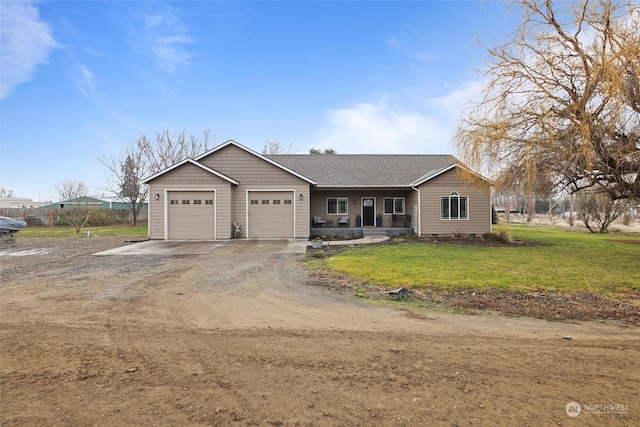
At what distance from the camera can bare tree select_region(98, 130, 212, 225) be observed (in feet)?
106

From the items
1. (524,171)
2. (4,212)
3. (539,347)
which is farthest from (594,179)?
(4,212)

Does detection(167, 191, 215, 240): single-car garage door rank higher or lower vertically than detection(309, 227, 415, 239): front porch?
higher

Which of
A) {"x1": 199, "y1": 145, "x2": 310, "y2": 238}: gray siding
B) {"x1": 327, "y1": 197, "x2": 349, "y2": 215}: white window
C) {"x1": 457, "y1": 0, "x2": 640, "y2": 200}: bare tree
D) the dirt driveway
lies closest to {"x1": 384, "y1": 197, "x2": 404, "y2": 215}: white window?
{"x1": 327, "y1": 197, "x2": 349, "y2": 215}: white window

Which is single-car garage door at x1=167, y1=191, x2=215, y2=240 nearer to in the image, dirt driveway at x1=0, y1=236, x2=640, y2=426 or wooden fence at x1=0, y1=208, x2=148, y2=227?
dirt driveway at x1=0, y1=236, x2=640, y2=426

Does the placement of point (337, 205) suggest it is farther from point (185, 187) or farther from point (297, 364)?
point (297, 364)

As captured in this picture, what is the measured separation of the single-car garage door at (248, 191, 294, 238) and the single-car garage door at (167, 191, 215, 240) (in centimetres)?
210

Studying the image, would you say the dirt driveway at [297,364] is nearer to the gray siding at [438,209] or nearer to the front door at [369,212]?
the gray siding at [438,209]

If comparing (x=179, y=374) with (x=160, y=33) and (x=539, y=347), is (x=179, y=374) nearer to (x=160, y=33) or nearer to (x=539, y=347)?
(x=539, y=347)

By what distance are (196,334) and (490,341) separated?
352cm

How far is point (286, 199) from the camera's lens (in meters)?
17.3

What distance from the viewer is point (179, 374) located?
3.02 m

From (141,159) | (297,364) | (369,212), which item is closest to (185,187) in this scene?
(369,212)

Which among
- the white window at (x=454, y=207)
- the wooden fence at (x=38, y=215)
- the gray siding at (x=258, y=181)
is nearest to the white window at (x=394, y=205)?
the white window at (x=454, y=207)

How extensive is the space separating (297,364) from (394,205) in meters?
17.9
